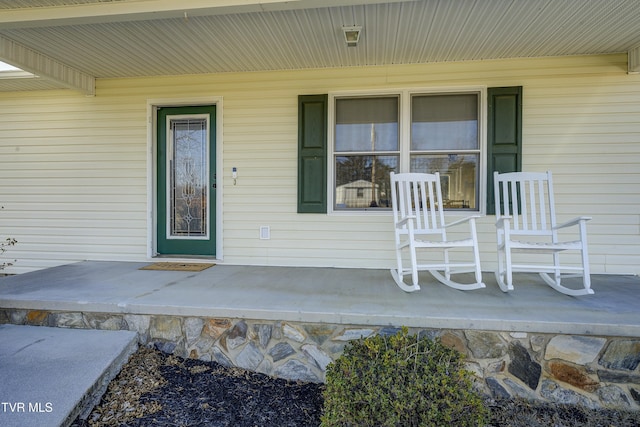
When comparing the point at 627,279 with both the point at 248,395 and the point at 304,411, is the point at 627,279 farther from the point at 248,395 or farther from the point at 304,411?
the point at 248,395

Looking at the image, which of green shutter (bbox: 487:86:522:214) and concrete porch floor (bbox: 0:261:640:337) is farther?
green shutter (bbox: 487:86:522:214)

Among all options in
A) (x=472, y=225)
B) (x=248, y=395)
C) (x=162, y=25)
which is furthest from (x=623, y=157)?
(x=162, y=25)

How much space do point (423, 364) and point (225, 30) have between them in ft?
9.20

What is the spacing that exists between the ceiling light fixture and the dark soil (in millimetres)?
2616

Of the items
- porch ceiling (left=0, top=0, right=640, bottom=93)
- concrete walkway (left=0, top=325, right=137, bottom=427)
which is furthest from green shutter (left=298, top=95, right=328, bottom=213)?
concrete walkway (left=0, top=325, right=137, bottom=427)

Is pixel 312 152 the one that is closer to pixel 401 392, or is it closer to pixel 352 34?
pixel 352 34

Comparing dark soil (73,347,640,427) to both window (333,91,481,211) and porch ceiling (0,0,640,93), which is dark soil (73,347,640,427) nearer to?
window (333,91,481,211)

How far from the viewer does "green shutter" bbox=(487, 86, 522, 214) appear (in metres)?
3.28

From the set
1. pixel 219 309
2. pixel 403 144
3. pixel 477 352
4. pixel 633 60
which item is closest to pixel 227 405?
pixel 219 309

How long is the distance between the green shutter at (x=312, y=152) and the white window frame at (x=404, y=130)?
0.19 feet

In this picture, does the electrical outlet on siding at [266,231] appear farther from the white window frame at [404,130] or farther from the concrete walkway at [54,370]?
the concrete walkway at [54,370]

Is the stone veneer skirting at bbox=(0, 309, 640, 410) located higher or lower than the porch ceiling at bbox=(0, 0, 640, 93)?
lower

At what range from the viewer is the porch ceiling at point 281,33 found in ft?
8.04

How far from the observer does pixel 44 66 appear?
335 cm
